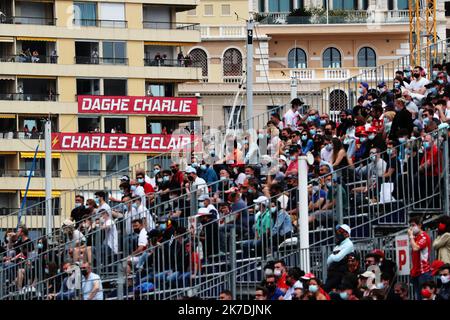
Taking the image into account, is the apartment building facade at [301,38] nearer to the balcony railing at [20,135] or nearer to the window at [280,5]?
the window at [280,5]

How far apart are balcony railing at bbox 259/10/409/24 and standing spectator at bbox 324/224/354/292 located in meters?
84.4

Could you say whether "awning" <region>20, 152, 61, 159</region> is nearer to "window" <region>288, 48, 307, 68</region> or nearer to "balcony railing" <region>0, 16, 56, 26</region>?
"balcony railing" <region>0, 16, 56, 26</region>

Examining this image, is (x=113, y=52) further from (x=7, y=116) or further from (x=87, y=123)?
(x=7, y=116)

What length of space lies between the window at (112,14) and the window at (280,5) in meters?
28.1

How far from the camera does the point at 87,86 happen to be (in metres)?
91.9

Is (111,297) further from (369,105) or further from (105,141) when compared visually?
(105,141)

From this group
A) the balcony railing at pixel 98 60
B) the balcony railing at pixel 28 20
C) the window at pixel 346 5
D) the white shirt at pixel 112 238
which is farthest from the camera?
the window at pixel 346 5

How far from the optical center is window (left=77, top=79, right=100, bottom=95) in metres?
91.6

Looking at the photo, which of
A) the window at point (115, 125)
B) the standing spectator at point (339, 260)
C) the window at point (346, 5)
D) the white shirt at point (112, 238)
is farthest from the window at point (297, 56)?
the standing spectator at point (339, 260)

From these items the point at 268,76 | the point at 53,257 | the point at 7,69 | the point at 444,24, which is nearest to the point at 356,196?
the point at 53,257

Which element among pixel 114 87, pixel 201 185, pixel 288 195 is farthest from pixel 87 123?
pixel 288 195

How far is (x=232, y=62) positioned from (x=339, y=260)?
81.9 meters

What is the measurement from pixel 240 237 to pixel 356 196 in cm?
211

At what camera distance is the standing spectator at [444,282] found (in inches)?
1091
